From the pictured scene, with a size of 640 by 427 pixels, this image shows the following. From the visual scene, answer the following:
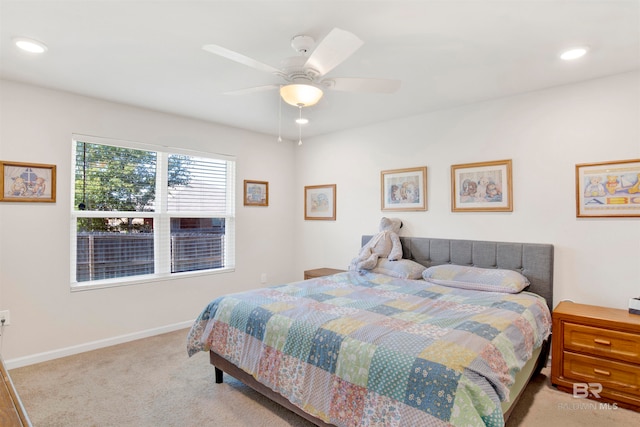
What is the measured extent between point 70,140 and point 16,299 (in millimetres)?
1520

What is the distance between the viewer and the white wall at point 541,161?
2.72 metres

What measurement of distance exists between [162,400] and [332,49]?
8.62ft

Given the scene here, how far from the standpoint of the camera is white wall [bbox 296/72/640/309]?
2.72 meters

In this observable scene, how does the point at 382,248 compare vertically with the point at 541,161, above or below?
below

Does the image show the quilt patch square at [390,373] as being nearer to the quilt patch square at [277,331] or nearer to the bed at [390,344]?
the bed at [390,344]

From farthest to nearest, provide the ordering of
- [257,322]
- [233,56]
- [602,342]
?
[602,342] → [257,322] → [233,56]

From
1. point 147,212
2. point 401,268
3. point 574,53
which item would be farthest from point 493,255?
point 147,212

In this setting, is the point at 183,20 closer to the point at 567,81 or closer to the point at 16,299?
the point at 16,299

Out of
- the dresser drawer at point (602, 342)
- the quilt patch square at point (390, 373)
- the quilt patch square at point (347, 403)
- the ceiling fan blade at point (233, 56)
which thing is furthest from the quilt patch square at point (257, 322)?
the dresser drawer at point (602, 342)

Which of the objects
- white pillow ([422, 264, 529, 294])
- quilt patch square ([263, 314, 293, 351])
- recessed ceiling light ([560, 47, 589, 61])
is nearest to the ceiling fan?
recessed ceiling light ([560, 47, 589, 61])

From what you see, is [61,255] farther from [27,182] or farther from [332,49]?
[332,49]

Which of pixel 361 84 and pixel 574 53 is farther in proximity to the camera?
pixel 574 53

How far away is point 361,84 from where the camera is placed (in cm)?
217

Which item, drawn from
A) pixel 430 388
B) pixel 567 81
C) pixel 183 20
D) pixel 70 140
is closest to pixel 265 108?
pixel 183 20
